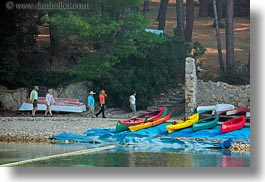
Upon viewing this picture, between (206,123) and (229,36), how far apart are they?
95.8 inches

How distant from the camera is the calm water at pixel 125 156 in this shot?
17.0 meters

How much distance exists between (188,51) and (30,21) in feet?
12.0

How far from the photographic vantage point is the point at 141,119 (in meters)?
21.4

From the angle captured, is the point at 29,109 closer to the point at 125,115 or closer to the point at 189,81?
the point at 125,115

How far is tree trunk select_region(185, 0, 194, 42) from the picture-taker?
72.2 ft

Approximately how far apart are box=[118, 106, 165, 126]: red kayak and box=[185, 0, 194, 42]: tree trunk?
6.02 ft

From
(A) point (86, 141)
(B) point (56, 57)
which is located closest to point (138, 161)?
(A) point (86, 141)

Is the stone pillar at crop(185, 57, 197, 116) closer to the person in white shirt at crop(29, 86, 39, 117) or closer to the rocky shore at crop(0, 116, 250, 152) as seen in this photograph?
the rocky shore at crop(0, 116, 250, 152)

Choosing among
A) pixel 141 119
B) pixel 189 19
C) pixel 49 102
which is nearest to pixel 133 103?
pixel 141 119

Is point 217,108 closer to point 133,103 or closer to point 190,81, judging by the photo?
point 190,81

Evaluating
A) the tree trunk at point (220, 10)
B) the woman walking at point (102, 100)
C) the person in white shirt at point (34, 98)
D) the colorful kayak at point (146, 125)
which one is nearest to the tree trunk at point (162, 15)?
the tree trunk at point (220, 10)

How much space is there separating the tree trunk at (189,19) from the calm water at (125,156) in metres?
3.78

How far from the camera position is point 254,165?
54.0ft

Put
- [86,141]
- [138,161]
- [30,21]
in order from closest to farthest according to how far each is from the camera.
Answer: [138,161]
[86,141]
[30,21]
